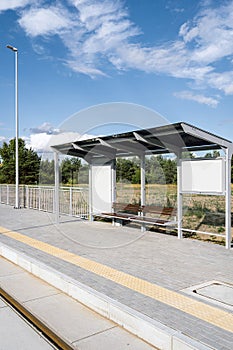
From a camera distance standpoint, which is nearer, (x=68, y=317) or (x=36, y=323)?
(x=36, y=323)

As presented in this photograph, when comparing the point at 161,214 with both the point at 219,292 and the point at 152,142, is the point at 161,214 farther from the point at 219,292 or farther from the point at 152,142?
the point at 219,292

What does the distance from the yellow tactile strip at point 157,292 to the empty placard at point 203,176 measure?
124 inches

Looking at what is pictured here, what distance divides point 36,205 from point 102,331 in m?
12.9

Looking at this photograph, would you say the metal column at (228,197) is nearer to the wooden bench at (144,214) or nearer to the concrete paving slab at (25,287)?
the wooden bench at (144,214)

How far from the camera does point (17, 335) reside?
140 inches

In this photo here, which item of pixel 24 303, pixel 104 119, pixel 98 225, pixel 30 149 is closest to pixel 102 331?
pixel 24 303

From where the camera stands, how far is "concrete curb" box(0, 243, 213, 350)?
3018 millimetres

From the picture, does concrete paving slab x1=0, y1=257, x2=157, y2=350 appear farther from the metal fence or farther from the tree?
the tree

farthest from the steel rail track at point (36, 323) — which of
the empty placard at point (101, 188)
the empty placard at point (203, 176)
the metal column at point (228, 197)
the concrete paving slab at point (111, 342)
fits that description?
the empty placard at point (101, 188)

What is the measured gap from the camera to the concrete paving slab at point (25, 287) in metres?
4.70

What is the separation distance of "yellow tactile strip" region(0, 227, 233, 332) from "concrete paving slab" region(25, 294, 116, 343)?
2.89 feet

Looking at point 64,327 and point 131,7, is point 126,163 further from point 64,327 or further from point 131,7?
point 64,327

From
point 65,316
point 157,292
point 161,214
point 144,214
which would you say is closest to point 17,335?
point 65,316

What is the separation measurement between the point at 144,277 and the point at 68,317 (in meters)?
1.69
